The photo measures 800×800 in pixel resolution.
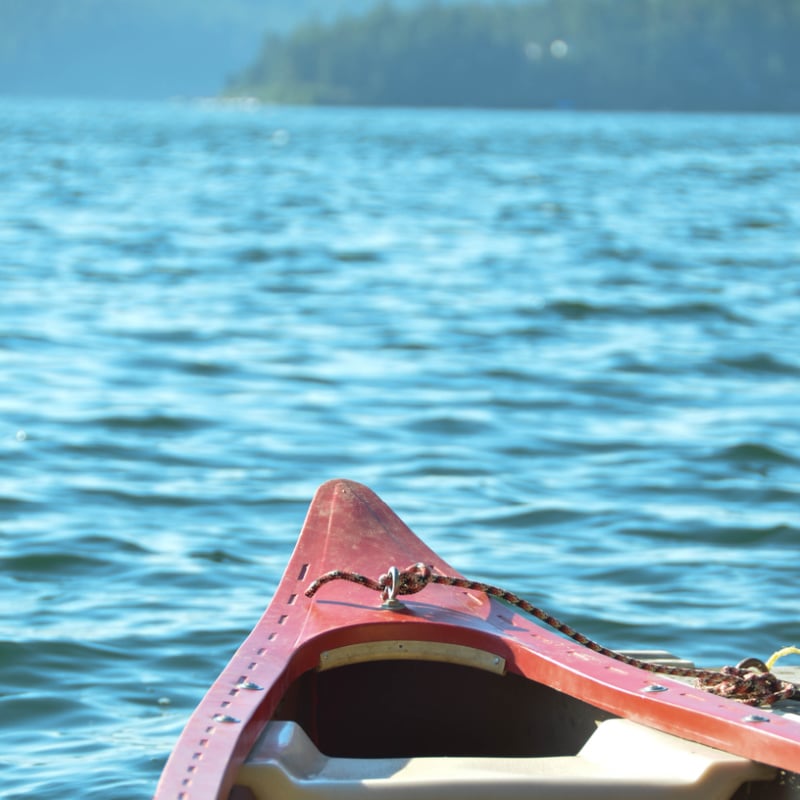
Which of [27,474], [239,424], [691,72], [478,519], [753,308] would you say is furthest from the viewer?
[691,72]

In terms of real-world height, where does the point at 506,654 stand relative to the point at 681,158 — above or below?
below

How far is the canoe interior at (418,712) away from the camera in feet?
11.9

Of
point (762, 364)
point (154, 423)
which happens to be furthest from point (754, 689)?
point (762, 364)

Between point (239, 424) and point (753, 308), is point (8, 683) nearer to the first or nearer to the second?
point (239, 424)

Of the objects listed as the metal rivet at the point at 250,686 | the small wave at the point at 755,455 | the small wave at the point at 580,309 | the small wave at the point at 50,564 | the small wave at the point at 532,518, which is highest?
the small wave at the point at 580,309

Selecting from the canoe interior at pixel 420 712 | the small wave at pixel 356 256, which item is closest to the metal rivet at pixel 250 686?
the canoe interior at pixel 420 712

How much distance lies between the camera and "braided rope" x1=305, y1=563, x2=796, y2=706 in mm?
3312

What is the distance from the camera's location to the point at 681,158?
46000 mm

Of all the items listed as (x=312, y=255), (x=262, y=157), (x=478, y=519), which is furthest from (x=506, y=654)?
(x=262, y=157)

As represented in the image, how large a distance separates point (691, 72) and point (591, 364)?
140208mm

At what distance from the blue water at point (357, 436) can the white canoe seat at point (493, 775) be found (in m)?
1.48

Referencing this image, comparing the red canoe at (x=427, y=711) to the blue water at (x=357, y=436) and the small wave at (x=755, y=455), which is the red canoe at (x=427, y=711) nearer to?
the blue water at (x=357, y=436)

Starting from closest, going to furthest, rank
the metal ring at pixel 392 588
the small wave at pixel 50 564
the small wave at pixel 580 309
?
the metal ring at pixel 392 588 < the small wave at pixel 50 564 < the small wave at pixel 580 309

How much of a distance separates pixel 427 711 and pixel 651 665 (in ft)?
1.85
